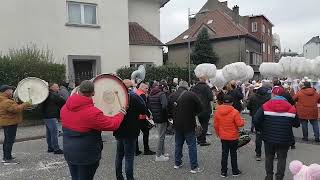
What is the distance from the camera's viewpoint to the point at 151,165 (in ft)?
30.0

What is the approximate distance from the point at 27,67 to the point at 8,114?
7.56 metres

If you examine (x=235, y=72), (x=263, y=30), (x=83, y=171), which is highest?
(x=263, y=30)

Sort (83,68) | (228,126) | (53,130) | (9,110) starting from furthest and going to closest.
→ (83,68)
(53,130)
(9,110)
(228,126)

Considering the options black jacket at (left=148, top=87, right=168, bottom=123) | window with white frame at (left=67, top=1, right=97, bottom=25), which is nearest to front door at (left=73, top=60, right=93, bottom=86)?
window with white frame at (left=67, top=1, right=97, bottom=25)

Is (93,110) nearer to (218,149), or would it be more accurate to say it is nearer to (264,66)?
(218,149)

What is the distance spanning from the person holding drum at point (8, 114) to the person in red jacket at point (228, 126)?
4.21m

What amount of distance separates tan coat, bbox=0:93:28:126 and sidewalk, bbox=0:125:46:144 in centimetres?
370

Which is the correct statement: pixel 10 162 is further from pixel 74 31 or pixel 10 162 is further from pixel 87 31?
pixel 87 31

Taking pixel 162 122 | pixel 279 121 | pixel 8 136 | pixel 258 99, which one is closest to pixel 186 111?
pixel 162 122

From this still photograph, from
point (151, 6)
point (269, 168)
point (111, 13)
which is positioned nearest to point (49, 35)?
point (111, 13)

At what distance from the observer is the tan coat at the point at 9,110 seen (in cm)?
933

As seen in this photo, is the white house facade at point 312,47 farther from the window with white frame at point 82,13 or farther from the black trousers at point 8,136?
the black trousers at point 8,136

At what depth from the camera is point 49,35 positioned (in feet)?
64.1

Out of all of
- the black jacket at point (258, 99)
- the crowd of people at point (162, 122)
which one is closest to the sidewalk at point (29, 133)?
the crowd of people at point (162, 122)
